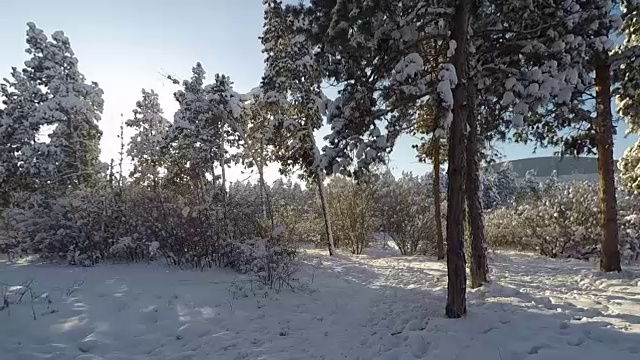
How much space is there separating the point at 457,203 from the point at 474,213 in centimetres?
246

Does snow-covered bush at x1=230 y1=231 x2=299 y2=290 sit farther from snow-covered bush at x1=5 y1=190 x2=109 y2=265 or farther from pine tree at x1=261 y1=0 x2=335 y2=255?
pine tree at x1=261 y1=0 x2=335 y2=255

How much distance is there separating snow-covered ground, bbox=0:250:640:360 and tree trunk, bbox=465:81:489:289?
1.53ft

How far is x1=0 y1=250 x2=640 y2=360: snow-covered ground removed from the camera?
429cm

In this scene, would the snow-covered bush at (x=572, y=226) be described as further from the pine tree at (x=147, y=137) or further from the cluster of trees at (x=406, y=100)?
the pine tree at (x=147, y=137)

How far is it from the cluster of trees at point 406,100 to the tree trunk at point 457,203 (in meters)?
0.02

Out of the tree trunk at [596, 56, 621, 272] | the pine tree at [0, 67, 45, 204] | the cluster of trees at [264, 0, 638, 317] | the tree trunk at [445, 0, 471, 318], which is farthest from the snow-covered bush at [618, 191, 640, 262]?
the pine tree at [0, 67, 45, 204]

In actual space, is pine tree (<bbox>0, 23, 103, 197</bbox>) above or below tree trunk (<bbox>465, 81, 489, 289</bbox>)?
above

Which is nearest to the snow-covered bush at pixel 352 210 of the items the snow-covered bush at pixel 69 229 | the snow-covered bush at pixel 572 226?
the snow-covered bush at pixel 572 226

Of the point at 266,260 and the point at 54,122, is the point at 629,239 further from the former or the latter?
the point at 54,122

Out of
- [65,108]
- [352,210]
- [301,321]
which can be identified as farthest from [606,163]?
[65,108]

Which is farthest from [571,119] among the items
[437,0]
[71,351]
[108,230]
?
[108,230]

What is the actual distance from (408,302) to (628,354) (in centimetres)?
395

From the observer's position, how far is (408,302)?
23.5 ft

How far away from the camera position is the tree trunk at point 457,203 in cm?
539
